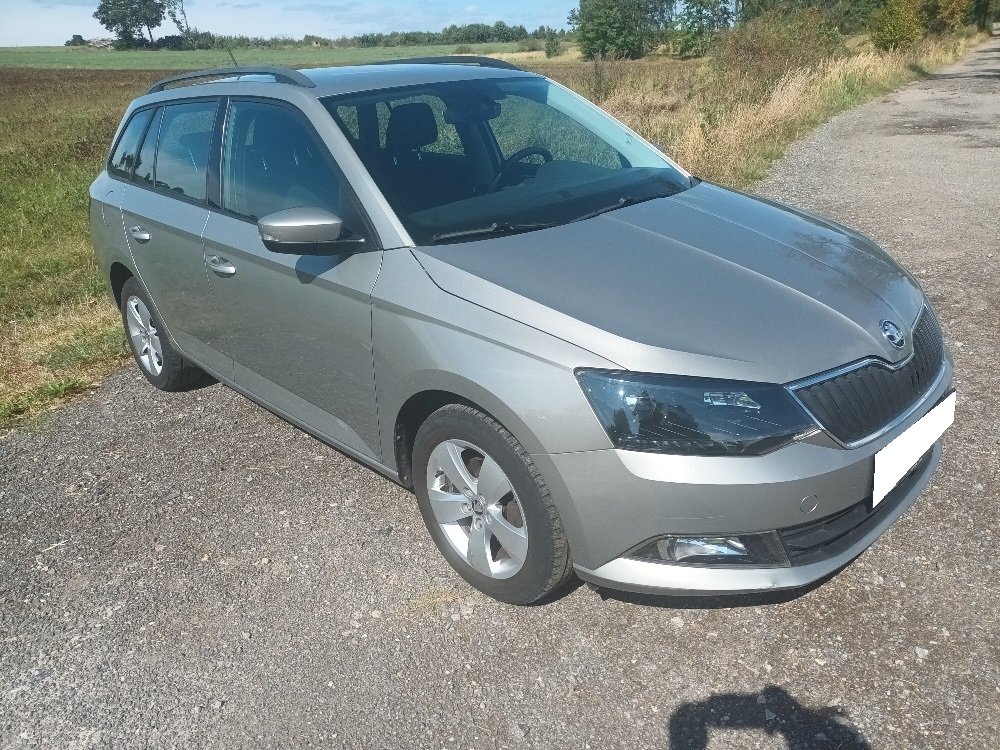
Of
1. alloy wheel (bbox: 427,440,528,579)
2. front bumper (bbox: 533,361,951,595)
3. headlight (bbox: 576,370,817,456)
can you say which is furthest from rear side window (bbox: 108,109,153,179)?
headlight (bbox: 576,370,817,456)

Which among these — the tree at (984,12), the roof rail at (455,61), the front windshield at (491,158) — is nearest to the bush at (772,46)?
the roof rail at (455,61)

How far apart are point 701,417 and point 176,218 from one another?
2860 millimetres

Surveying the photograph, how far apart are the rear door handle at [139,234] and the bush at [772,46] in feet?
58.3

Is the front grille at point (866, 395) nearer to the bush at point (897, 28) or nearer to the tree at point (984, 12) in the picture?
the bush at point (897, 28)

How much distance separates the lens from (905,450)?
2627 mm

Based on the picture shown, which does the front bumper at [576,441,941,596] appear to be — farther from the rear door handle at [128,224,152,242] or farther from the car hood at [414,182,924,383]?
the rear door handle at [128,224,152,242]

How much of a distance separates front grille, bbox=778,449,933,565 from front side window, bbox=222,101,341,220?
6.39 ft

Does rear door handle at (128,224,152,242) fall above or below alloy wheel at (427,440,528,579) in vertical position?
above

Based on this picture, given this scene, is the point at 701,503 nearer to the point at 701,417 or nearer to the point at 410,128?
the point at 701,417

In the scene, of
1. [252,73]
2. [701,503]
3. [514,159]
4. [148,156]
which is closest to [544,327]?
[701,503]

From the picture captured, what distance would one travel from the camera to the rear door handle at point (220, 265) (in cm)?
365

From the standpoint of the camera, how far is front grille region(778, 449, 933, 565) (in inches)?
97.0

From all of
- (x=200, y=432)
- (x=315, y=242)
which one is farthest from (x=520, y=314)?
(x=200, y=432)

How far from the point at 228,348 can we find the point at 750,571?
2613 mm
